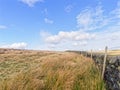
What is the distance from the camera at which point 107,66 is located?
8938mm

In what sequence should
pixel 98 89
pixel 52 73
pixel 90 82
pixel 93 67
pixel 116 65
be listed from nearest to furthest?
1. pixel 116 65
2. pixel 98 89
3. pixel 90 82
4. pixel 52 73
5. pixel 93 67

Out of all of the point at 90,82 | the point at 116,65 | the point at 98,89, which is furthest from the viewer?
the point at 90,82

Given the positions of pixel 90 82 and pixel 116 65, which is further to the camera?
pixel 90 82

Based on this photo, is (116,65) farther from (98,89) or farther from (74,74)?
(74,74)

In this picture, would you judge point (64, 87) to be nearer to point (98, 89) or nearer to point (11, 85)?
point (98, 89)

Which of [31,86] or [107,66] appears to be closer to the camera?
[31,86]

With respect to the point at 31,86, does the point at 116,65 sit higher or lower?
higher

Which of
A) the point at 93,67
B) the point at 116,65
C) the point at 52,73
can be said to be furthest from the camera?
the point at 93,67

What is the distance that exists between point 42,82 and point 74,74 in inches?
67.4

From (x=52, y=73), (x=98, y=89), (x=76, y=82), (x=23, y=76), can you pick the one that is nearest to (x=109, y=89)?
(x=98, y=89)

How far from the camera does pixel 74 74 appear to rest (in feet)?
31.0

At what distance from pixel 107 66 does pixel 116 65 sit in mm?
1634

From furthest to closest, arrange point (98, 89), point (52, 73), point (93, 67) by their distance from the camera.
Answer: point (93, 67), point (52, 73), point (98, 89)

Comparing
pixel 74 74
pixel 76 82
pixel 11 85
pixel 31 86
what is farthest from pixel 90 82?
pixel 11 85
